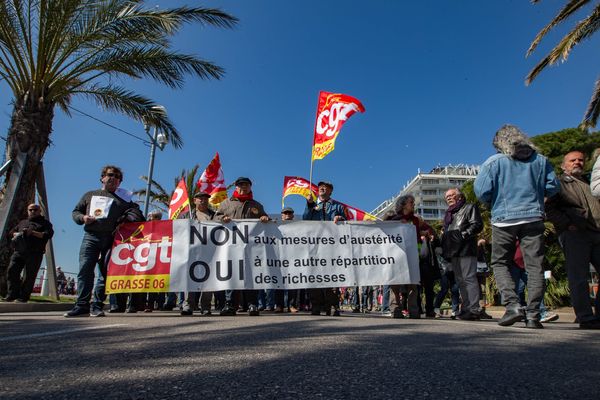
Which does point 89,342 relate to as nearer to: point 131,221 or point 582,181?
point 131,221

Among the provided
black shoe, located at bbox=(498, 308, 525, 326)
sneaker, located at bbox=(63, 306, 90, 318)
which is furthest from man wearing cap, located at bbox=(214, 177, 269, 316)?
black shoe, located at bbox=(498, 308, 525, 326)

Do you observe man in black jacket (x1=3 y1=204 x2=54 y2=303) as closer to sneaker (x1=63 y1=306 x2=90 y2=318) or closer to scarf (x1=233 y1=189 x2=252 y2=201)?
sneaker (x1=63 y1=306 x2=90 y2=318)

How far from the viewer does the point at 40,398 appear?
146cm

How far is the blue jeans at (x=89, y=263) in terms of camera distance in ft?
17.9

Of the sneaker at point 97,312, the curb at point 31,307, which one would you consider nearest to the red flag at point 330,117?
the sneaker at point 97,312

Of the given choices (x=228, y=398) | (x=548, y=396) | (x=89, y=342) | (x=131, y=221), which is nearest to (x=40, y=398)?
(x=228, y=398)

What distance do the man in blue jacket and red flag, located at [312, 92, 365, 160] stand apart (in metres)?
5.67

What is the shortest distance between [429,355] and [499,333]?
1.45m

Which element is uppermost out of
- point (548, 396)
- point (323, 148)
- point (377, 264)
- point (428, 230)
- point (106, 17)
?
point (106, 17)

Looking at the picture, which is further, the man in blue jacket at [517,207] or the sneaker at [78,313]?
the sneaker at [78,313]

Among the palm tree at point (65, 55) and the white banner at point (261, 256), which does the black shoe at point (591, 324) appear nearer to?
the white banner at point (261, 256)

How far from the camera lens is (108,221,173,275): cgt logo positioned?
6.26 m

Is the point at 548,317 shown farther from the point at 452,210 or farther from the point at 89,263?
the point at 89,263

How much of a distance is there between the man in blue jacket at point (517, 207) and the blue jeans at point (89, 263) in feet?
15.1
